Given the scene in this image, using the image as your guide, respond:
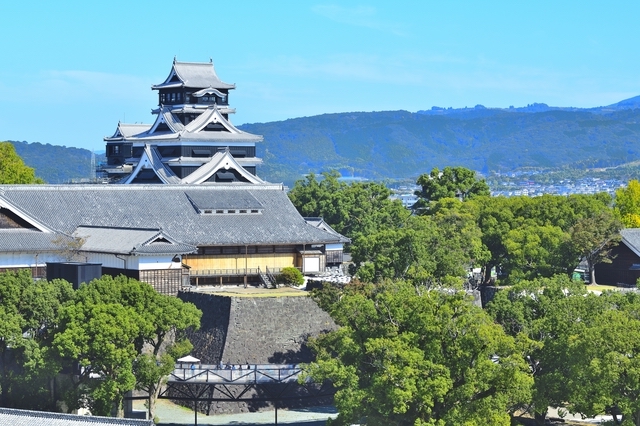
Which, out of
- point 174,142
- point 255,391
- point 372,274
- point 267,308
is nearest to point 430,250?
point 372,274

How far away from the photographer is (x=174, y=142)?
64625 mm

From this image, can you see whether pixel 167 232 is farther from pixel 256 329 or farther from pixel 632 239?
pixel 632 239

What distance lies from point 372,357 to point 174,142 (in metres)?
33.5

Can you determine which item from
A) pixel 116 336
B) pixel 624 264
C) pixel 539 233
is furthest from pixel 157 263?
pixel 624 264

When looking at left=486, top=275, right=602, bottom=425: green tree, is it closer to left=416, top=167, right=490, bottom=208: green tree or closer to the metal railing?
the metal railing

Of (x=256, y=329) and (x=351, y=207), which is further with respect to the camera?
(x=351, y=207)

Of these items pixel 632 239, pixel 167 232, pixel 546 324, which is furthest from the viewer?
pixel 632 239

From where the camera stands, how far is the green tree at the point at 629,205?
68.2m

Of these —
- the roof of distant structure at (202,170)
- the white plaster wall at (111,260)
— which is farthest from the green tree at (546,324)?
the roof of distant structure at (202,170)

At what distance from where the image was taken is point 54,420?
104ft

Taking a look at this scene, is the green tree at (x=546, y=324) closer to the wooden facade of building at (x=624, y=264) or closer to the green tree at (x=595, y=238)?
the green tree at (x=595, y=238)

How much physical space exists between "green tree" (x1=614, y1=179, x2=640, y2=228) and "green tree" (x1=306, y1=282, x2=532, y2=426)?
119 ft

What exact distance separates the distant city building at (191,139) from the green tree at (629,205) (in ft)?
67.9

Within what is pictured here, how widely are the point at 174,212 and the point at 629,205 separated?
1243 inches
